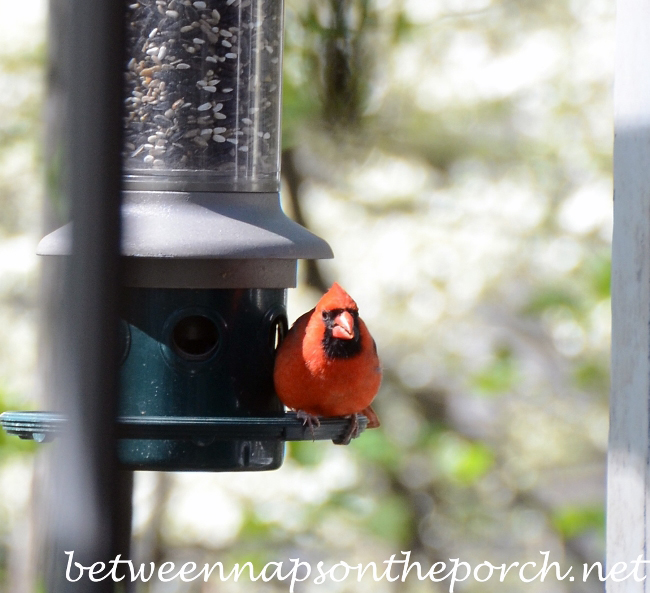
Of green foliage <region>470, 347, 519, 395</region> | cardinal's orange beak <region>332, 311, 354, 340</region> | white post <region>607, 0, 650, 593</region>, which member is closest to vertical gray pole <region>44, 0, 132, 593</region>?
white post <region>607, 0, 650, 593</region>

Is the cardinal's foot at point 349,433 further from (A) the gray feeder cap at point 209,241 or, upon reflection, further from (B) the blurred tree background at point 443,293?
(B) the blurred tree background at point 443,293

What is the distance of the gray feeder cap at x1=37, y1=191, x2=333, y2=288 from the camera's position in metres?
2.37

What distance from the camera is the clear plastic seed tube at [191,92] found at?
2.53 m

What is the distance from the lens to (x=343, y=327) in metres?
2.74

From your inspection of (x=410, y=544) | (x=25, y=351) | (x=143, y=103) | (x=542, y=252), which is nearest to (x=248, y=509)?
(x=410, y=544)

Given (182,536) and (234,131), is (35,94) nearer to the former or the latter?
(182,536)

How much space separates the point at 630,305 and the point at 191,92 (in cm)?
124

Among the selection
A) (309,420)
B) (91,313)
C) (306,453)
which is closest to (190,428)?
(309,420)

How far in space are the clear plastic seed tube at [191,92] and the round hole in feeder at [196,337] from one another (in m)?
0.35

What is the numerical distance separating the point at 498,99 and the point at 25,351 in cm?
319

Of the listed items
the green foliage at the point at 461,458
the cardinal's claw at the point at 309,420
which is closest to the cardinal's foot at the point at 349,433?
the cardinal's claw at the point at 309,420

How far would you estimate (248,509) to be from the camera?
559cm

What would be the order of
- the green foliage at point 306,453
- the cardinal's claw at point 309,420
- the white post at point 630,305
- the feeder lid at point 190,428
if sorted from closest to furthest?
the white post at point 630,305 < the feeder lid at point 190,428 < the cardinal's claw at point 309,420 < the green foliage at point 306,453

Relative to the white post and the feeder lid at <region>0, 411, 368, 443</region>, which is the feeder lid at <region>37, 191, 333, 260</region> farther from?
the white post
